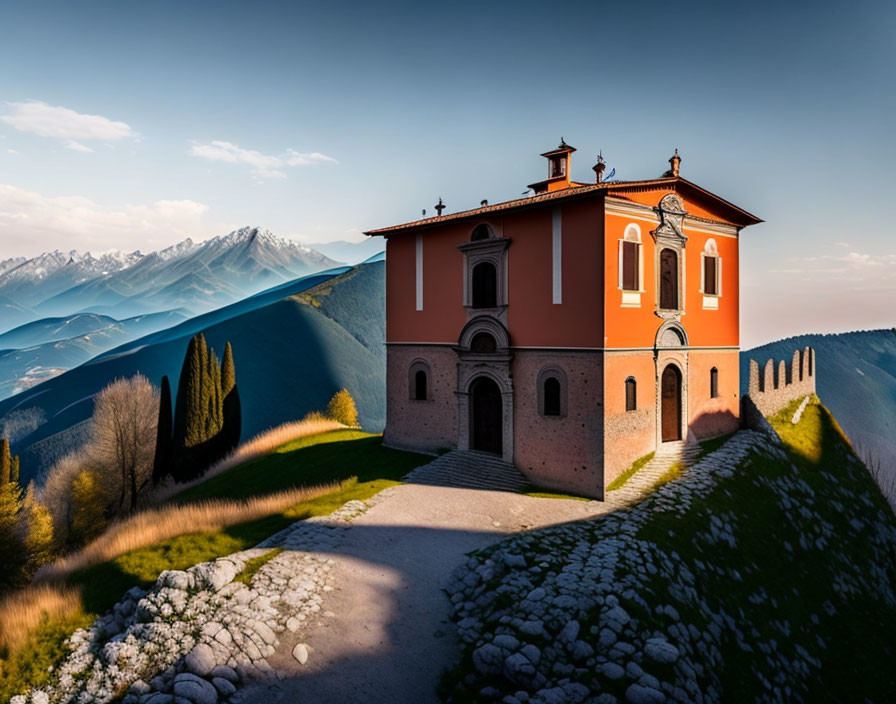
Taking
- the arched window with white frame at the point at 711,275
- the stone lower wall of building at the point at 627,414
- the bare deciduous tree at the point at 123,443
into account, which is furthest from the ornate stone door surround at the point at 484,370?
the bare deciduous tree at the point at 123,443

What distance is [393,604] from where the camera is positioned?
1008cm

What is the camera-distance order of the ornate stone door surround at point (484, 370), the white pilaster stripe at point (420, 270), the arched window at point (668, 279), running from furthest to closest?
1. the white pilaster stripe at point (420, 270)
2. the arched window at point (668, 279)
3. the ornate stone door surround at point (484, 370)

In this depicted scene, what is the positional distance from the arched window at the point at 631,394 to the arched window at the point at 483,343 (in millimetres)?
4723

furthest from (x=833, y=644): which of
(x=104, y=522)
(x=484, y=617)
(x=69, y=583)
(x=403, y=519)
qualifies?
(x=104, y=522)

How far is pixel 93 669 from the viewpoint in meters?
8.53

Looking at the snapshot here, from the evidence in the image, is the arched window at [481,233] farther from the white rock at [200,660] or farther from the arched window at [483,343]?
the white rock at [200,660]

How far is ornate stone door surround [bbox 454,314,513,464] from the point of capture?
723 inches

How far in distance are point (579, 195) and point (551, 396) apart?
21.5ft

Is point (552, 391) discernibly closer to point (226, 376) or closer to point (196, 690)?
point (196, 690)

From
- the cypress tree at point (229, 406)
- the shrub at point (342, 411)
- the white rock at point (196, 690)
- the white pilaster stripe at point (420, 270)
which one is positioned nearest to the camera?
the white rock at point (196, 690)

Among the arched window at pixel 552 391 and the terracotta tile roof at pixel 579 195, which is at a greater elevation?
the terracotta tile roof at pixel 579 195

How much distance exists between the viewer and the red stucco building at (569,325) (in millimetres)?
16500

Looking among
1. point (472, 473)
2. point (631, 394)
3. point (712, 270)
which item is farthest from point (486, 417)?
point (712, 270)

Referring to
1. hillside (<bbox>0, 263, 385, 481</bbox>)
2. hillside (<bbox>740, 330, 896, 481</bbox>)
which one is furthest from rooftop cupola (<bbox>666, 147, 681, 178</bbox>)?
hillside (<bbox>740, 330, 896, 481</bbox>)
